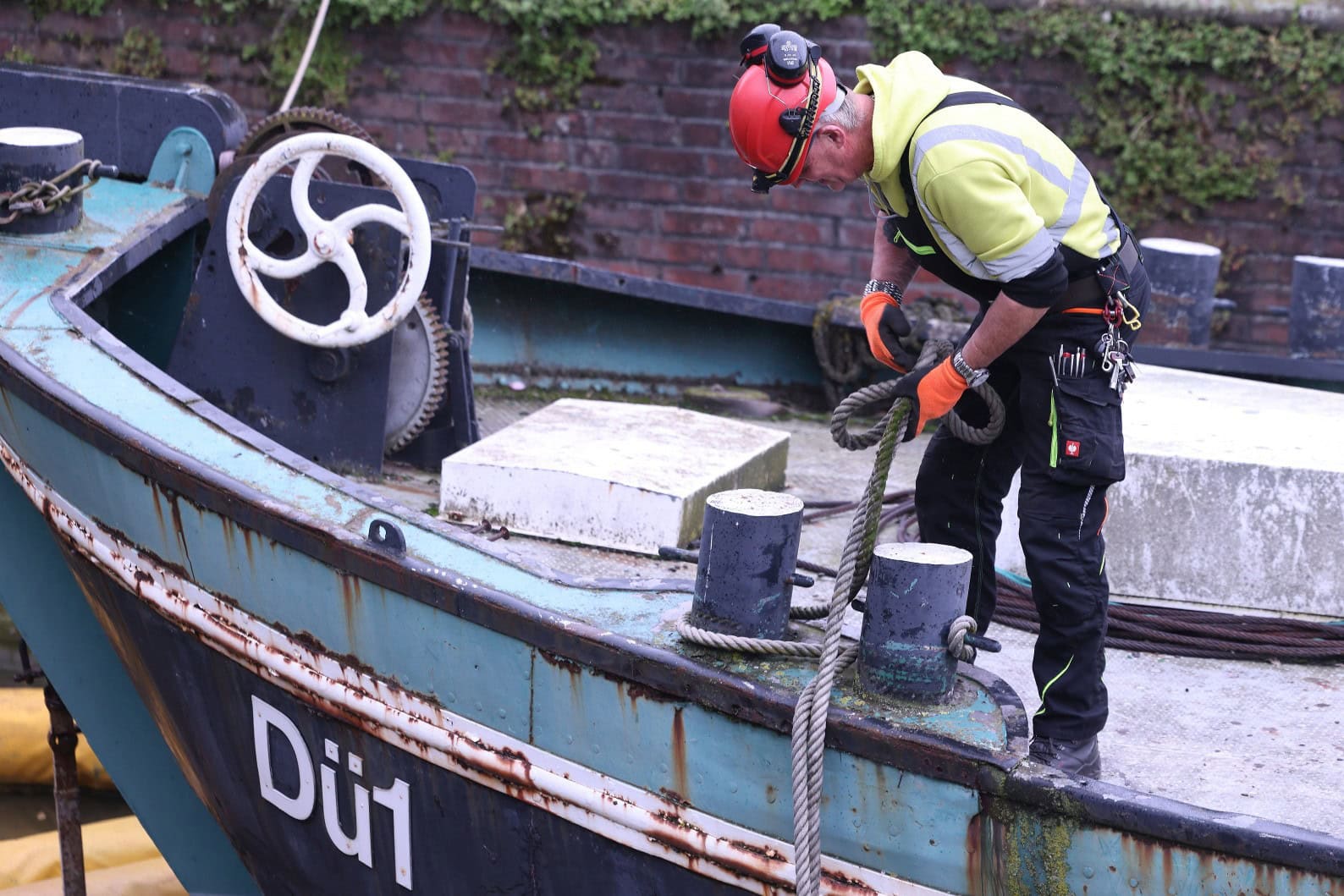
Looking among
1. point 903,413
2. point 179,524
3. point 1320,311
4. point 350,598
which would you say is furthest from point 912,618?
point 1320,311

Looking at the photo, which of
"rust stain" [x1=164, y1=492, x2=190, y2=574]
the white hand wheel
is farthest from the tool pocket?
"rust stain" [x1=164, y1=492, x2=190, y2=574]

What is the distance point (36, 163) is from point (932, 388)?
94.1 inches

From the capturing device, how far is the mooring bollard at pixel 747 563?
212cm

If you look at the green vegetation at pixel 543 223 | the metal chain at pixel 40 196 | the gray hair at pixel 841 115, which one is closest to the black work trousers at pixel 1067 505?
the gray hair at pixel 841 115

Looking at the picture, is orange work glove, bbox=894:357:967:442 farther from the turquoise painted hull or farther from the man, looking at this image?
the turquoise painted hull

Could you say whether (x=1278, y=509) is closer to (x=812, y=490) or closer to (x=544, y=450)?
(x=812, y=490)

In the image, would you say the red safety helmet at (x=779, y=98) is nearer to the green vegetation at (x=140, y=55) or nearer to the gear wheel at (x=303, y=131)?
the gear wheel at (x=303, y=131)

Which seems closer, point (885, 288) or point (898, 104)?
point (898, 104)

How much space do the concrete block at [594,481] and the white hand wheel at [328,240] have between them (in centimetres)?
37

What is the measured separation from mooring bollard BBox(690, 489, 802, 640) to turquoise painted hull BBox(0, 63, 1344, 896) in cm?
6

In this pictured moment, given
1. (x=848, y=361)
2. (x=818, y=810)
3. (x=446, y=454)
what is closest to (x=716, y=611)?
(x=818, y=810)

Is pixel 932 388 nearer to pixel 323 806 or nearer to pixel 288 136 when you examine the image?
pixel 323 806

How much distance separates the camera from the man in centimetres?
218

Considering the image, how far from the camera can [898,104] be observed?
2.23 meters
